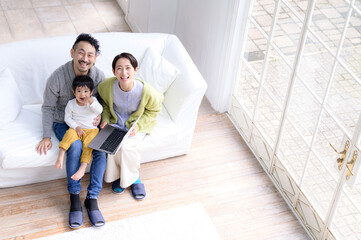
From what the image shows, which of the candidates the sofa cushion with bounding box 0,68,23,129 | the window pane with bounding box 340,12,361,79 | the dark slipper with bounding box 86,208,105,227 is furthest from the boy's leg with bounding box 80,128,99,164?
the window pane with bounding box 340,12,361,79

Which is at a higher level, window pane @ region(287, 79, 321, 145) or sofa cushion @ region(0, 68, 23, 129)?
window pane @ region(287, 79, 321, 145)

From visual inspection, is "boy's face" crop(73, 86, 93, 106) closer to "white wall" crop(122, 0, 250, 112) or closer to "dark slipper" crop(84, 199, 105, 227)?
"dark slipper" crop(84, 199, 105, 227)

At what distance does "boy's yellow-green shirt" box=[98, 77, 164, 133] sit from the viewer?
379cm

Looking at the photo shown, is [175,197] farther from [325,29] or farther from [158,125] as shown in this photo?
[325,29]

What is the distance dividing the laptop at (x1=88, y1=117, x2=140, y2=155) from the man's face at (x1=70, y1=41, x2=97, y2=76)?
44 centimetres

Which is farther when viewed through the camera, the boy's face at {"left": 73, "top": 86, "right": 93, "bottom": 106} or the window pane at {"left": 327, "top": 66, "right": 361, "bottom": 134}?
the boy's face at {"left": 73, "top": 86, "right": 93, "bottom": 106}

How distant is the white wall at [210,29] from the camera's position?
4.36m

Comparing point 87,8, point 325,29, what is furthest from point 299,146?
point 87,8

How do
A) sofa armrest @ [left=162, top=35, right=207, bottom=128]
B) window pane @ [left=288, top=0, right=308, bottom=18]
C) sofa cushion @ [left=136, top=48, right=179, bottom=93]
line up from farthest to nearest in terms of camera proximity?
sofa cushion @ [left=136, top=48, right=179, bottom=93]
sofa armrest @ [left=162, top=35, right=207, bottom=128]
window pane @ [left=288, top=0, right=308, bottom=18]

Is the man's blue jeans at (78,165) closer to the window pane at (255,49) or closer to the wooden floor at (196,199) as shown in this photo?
the wooden floor at (196,199)

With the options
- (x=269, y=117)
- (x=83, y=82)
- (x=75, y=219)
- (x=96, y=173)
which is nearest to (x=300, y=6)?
(x=269, y=117)

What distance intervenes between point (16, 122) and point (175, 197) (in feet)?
4.02

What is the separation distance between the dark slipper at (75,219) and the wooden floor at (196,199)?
5 centimetres

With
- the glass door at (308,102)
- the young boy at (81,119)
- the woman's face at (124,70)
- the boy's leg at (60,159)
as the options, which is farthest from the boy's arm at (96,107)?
the glass door at (308,102)
